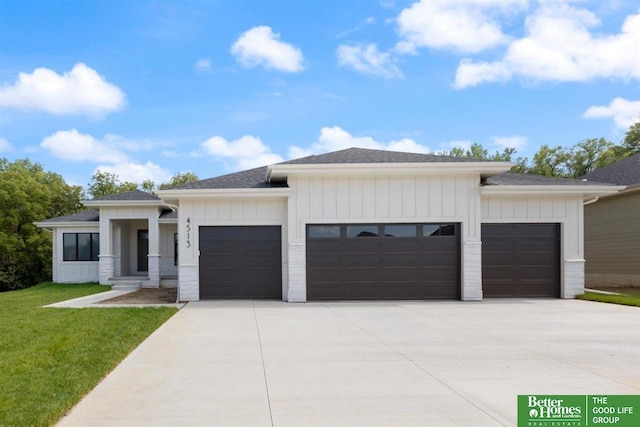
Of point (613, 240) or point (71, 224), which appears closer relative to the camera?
point (613, 240)

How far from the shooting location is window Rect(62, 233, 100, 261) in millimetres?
21781

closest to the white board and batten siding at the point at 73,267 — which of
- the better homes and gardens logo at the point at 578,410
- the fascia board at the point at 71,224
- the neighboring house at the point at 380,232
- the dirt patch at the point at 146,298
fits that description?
the fascia board at the point at 71,224

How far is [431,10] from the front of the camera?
1363cm

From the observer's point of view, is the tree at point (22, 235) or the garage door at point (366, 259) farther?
the tree at point (22, 235)

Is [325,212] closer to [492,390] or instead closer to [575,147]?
[492,390]

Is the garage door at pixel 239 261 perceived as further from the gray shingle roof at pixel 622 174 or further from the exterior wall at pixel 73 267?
the gray shingle roof at pixel 622 174

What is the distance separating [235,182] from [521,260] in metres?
9.09

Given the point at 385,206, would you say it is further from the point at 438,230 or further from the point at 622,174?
the point at 622,174

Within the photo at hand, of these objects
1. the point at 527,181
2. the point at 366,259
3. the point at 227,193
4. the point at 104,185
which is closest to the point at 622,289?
the point at 527,181

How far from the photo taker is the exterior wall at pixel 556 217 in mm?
14172

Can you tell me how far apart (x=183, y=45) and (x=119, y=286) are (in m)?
9.94

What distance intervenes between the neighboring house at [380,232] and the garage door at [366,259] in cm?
3

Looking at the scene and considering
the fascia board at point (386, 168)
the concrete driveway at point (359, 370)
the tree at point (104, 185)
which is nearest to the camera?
the concrete driveway at point (359, 370)

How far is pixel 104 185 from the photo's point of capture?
133ft
